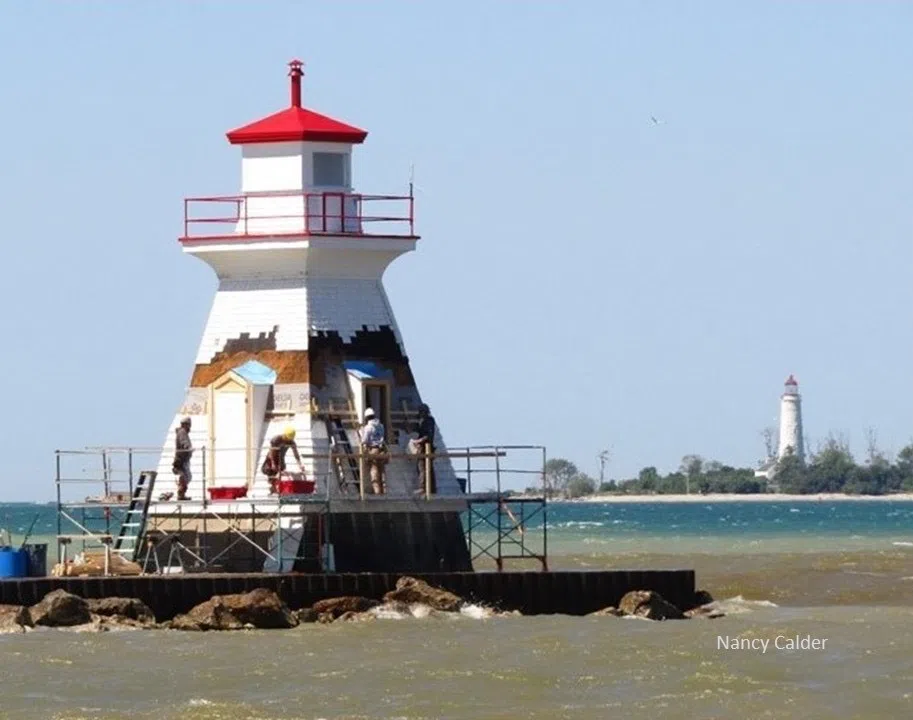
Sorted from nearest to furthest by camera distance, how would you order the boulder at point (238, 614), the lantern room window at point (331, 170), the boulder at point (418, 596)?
the boulder at point (238, 614) < the boulder at point (418, 596) < the lantern room window at point (331, 170)

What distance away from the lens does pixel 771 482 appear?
171 meters

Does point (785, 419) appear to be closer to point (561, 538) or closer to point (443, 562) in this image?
point (561, 538)

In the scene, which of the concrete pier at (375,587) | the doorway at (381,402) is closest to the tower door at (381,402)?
the doorway at (381,402)

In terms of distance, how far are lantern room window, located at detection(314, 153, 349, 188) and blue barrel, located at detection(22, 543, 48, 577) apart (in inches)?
205

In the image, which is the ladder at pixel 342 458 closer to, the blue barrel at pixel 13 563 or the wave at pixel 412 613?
the wave at pixel 412 613

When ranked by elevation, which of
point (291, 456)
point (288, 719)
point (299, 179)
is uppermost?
point (299, 179)

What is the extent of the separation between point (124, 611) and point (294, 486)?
2.65 metres

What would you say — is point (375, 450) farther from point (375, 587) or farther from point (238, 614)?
point (238, 614)

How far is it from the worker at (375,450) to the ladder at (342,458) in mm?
185

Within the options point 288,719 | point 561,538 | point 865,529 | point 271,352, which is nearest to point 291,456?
point 271,352

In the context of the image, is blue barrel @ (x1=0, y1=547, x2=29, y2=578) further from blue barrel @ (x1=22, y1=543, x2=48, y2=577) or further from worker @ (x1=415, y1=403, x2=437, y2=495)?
worker @ (x1=415, y1=403, x2=437, y2=495)

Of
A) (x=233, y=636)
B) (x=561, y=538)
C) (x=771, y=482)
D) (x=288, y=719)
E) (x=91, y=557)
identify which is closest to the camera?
(x=288, y=719)

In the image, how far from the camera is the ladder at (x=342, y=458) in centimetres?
3359

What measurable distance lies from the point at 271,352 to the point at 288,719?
9.47 meters
